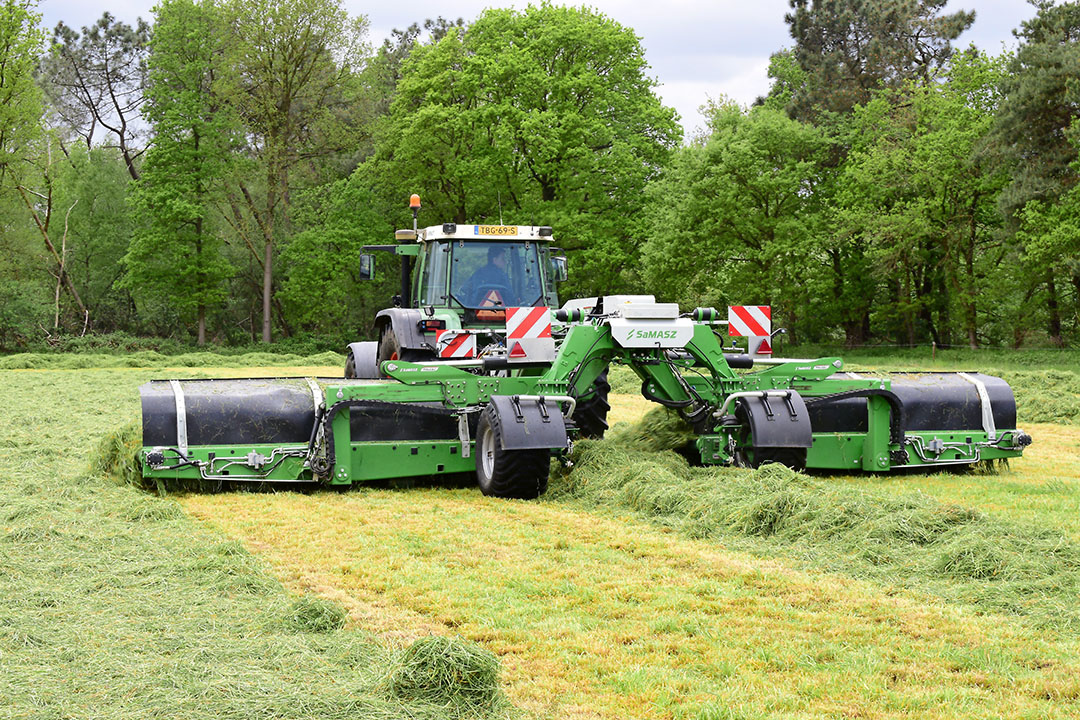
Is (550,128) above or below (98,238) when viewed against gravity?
above

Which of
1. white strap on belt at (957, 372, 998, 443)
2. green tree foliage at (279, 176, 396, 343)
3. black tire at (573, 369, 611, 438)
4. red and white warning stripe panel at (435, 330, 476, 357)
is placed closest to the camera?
white strap on belt at (957, 372, 998, 443)

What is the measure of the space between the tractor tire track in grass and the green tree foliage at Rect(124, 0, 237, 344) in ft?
103

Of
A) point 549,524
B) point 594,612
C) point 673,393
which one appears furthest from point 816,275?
point 594,612

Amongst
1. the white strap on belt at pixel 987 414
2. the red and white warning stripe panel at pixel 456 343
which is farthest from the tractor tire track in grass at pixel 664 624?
the red and white warning stripe panel at pixel 456 343

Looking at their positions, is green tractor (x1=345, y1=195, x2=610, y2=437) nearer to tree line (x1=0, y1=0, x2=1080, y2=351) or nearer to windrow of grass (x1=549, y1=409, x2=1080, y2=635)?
windrow of grass (x1=549, y1=409, x2=1080, y2=635)

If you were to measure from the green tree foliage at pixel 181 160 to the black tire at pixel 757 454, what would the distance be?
99.3 ft

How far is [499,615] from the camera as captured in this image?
Result: 505 cm

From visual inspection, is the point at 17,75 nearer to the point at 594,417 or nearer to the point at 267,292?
the point at 267,292

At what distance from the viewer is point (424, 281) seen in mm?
12844

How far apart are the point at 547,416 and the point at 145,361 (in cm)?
2414

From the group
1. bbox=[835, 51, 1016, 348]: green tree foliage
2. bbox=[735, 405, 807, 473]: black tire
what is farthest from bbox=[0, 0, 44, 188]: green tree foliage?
bbox=[735, 405, 807, 473]: black tire

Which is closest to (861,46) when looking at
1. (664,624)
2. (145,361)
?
(145,361)

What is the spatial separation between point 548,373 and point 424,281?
404 cm

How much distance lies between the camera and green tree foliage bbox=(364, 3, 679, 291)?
3431 cm
